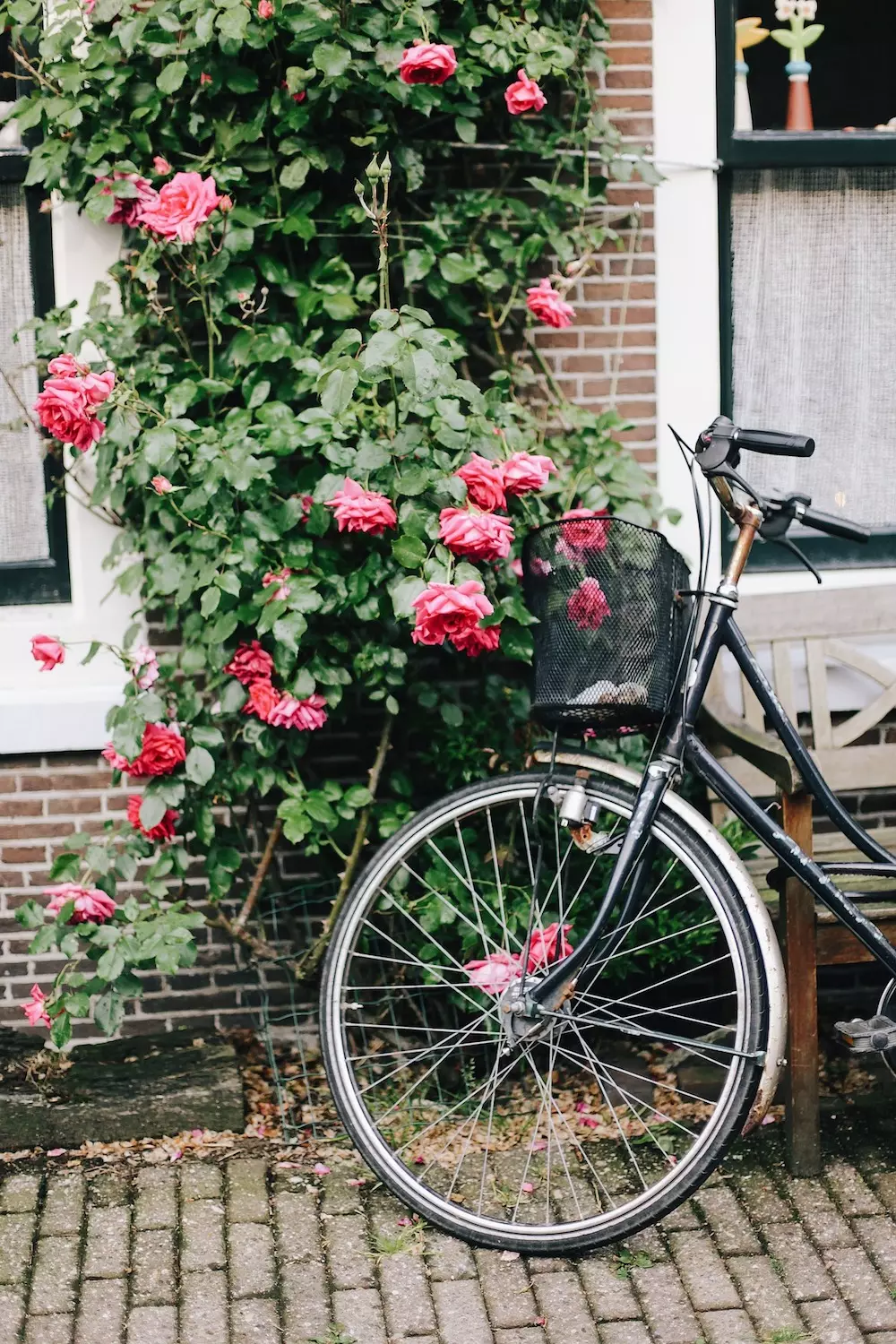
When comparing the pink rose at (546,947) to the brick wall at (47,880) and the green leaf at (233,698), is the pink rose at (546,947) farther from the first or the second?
the brick wall at (47,880)

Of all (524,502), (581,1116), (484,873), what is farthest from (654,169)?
(581,1116)

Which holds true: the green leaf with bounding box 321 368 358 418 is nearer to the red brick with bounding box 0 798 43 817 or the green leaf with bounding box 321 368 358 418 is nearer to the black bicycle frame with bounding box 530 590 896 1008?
the black bicycle frame with bounding box 530 590 896 1008

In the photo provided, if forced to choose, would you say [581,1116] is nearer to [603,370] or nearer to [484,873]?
[484,873]

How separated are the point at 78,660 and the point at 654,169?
1977 millimetres

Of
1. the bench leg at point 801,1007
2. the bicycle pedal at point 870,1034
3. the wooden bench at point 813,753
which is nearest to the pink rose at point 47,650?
the wooden bench at point 813,753

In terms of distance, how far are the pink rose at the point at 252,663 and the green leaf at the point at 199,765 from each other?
0.67ft

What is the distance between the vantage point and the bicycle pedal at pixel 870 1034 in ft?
10.1

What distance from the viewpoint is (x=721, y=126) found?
3906 millimetres

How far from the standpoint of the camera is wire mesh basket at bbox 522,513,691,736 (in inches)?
115

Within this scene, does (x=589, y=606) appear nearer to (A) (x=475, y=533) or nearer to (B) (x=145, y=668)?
(A) (x=475, y=533)

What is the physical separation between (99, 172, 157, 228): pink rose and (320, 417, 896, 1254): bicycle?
131 cm

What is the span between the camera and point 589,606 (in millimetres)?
2939

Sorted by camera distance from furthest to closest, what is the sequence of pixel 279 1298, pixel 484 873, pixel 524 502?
pixel 484 873
pixel 524 502
pixel 279 1298

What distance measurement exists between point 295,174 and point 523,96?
57 centimetres
